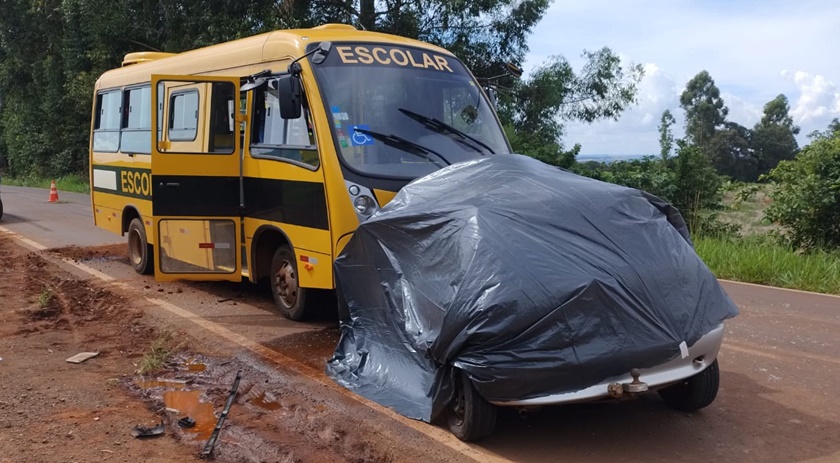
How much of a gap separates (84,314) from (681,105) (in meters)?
41.7

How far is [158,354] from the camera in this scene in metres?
6.42

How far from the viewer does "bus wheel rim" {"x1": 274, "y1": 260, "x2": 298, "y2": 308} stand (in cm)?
755

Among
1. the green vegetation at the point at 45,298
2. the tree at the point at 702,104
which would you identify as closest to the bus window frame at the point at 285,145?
the green vegetation at the point at 45,298

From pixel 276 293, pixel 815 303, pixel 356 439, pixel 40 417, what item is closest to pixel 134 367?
pixel 40 417

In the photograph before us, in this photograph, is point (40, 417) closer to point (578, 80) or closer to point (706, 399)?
point (706, 399)

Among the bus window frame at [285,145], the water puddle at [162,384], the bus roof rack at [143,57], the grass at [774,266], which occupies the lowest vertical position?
the water puddle at [162,384]

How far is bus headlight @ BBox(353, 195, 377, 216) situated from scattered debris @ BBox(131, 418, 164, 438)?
2.48 metres

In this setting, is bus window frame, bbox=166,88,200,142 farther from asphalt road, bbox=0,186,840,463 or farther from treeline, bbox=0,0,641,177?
treeline, bbox=0,0,641,177

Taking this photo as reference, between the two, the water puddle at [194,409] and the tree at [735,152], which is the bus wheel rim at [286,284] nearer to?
the water puddle at [194,409]

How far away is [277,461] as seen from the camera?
A: 445 centimetres

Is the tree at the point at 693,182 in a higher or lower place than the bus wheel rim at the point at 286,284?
higher

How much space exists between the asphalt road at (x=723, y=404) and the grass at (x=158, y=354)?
0.62m

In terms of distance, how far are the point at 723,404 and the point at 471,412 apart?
2036mm

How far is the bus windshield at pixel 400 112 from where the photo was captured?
269 inches
